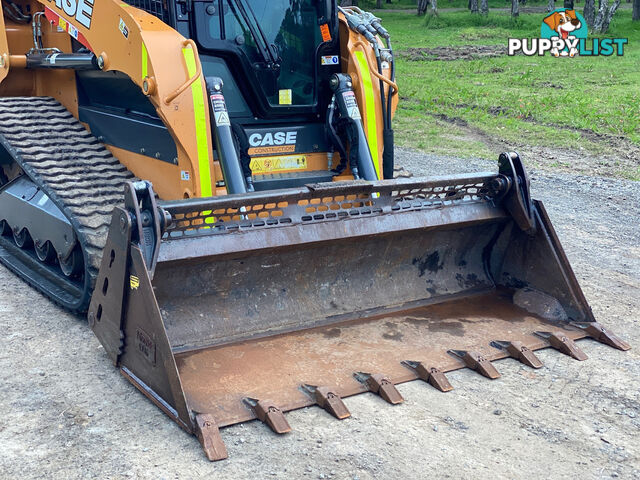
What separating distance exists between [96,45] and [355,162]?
177cm

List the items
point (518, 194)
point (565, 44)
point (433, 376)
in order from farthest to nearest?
point (565, 44) → point (518, 194) → point (433, 376)

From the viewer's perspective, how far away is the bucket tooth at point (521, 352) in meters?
4.18

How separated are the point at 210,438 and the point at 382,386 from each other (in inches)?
34.6

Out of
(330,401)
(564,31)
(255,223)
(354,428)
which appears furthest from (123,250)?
(564,31)

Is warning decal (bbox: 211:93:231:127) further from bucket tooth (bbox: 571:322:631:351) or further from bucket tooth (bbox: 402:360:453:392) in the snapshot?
bucket tooth (bbox: 571:322:631:351)

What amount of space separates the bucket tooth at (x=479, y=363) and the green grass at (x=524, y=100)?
18.9 feet

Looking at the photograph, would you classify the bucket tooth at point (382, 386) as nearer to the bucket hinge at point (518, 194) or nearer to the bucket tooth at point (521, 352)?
the bucket tooth at point (521, 352)

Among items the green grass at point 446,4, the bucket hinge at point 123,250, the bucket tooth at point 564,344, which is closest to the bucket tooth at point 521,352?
the bucket tooth at point 564,344

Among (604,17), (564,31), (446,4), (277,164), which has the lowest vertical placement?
(277,164)

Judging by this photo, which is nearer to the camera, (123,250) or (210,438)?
(210,438)

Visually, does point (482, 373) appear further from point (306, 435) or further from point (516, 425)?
point (306, 435)

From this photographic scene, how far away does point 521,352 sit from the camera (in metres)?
4.21

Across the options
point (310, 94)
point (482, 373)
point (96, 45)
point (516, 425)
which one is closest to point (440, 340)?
point (482, 373)

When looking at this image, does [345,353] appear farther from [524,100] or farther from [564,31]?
[564,31]
